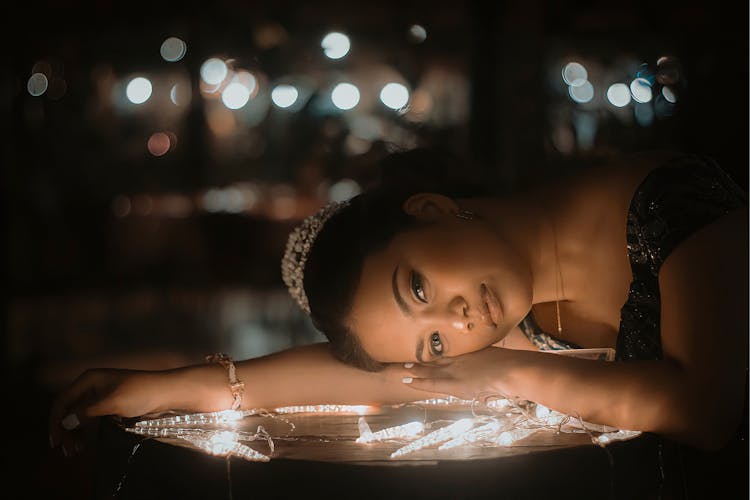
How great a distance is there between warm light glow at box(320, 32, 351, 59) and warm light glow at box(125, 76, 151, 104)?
0.94 metres

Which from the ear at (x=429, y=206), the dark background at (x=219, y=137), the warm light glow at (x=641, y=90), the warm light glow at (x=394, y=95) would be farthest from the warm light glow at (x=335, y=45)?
the ear at (x=429, y=206)

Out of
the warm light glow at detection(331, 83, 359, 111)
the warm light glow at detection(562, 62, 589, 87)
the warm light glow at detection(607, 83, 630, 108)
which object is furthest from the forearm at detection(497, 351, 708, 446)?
the warm light glow at detection(331, 83, 359, 111)

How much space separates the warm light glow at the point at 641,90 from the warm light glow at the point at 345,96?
1227 millimetres

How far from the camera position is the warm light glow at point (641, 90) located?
8.86 feet

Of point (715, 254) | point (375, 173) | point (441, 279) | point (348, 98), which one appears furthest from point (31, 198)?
point (715, 254)

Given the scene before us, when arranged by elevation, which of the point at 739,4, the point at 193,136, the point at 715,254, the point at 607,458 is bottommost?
the point at 607,458

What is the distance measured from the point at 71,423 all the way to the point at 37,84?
10.8 feet

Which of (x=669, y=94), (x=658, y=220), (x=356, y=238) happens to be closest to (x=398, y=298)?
(x=356, y=238)

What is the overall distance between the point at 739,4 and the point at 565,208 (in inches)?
44.8

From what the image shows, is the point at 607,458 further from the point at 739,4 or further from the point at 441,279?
the point at 739,4

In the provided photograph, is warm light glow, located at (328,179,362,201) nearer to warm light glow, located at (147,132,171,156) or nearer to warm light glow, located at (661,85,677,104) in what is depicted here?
warm light glow, located at (147,132,171,156)

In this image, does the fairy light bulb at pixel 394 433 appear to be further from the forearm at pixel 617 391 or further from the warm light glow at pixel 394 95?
the warm light glow at pixel 394 95

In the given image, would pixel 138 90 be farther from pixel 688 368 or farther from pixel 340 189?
pixel 688 368

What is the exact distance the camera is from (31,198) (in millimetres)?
3906
